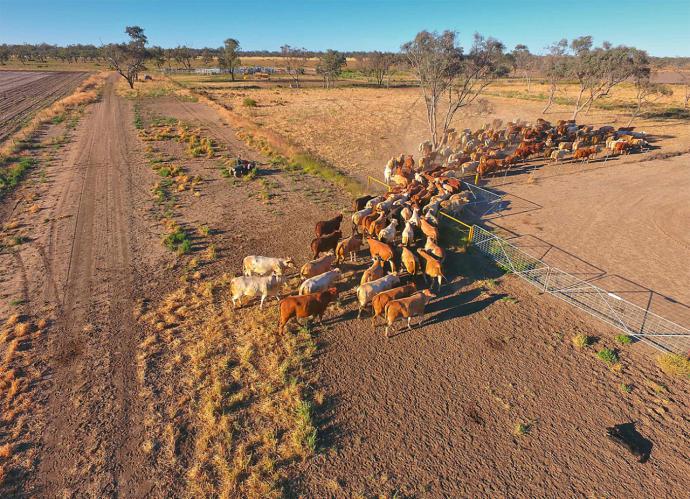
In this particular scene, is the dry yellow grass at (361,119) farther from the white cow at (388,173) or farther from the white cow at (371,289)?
the white cow at (371,289)

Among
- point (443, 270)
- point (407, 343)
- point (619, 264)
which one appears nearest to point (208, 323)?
point (407, 343)

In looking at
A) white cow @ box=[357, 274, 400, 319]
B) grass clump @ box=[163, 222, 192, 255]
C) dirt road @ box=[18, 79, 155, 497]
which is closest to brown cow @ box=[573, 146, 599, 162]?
white cow @ box=[357, 274, 400, 319]

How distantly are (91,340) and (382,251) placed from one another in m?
9.43

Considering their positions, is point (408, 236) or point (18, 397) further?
point (408, 236)

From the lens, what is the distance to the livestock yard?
23.3ft

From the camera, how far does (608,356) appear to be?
9500 mm

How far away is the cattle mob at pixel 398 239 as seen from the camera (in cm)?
1064

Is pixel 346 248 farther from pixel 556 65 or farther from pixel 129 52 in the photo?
pixel 129 52

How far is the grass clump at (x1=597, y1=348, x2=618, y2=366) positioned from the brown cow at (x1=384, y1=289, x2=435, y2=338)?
4.82m

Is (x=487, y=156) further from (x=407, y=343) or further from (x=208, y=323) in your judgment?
(x=208, y=323)

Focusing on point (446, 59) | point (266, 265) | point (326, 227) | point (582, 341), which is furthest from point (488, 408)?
point (446, 59)

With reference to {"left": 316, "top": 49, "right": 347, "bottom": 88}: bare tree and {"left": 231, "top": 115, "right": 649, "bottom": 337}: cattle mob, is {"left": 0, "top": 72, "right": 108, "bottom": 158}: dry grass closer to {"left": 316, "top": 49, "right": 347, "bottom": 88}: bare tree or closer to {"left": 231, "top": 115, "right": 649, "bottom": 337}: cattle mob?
{"left": 231, "top": 115, "right": 649, "bottom": 337}: cattle mob

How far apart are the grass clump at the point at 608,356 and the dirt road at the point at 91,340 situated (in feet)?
37.3

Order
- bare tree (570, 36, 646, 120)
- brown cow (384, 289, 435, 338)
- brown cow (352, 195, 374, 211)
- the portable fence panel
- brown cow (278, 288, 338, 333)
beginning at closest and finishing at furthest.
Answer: brown cow (278, 288, 338, 333)
brown cow (384, 289, 435, 338)
brown cow (352, 195, 374, 211)
the portable fence panel
bare tree (570, 36, 646, 120)
